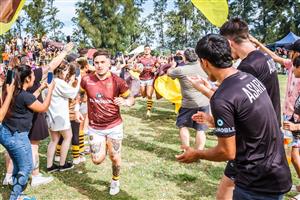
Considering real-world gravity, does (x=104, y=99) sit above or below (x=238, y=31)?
below

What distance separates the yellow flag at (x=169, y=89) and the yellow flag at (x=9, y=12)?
7994 millimetres

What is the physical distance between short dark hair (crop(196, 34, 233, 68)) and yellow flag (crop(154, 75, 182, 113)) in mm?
6527

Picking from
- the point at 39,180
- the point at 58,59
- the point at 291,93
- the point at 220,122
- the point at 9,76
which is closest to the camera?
the point at 220,122

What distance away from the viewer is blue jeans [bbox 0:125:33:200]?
360 centimetres

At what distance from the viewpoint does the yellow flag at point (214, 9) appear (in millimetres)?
562

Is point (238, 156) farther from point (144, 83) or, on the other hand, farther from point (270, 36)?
point (270, 36)

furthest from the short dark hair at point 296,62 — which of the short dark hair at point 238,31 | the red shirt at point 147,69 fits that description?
the red shirt at point 147,69

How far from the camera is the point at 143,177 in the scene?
485cm

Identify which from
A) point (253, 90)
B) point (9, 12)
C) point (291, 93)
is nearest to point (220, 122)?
point (253, 90)

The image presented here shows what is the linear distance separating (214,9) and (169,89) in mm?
8411

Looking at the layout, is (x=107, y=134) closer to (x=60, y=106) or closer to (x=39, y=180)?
(x=60, y=106)

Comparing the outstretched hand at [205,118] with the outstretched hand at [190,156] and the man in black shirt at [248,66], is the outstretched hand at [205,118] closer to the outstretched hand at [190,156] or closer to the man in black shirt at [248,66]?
the outstretched hand at [190,156]

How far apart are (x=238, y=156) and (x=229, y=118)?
0.89 ft

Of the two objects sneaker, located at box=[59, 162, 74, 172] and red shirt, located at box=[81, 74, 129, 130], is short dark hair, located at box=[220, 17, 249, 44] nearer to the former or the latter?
red shirt, located at box=[81, 74, 129, 130]
